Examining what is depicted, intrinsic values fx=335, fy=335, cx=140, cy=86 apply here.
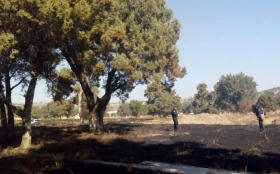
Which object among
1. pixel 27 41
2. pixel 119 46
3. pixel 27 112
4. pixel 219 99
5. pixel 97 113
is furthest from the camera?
pixel 219 99

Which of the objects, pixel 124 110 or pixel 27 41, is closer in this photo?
pixel 27 41

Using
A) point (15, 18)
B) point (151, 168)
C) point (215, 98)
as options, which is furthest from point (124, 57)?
point (215, 98)

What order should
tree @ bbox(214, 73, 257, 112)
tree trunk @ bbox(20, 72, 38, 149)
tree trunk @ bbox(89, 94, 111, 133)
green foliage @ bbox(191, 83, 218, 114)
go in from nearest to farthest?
1. tree trunk @ bbox(20, 72, 38, 149)
2. tree trunk @ bbox(89, 94, 111, 133)
3. green foliage @ bbox(191, 83, 218, 114)
4. tree @ bbox(214, 73, 257, 112)

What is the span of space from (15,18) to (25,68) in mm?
4883

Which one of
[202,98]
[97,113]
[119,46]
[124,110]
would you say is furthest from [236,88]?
[119,46]

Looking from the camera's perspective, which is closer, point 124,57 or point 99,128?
point 124,57

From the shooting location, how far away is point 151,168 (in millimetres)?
11711

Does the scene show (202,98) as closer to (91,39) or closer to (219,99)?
(219,99)

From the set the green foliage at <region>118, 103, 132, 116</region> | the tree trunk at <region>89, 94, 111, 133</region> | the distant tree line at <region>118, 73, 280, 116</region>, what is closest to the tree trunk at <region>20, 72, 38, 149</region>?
the tree trunk at <region>89, 94, 111, 133</region>

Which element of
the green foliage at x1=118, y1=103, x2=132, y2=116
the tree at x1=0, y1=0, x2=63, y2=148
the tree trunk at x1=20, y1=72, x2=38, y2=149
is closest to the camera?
the tree at x1=0, y1=0, x2=63, y2=148

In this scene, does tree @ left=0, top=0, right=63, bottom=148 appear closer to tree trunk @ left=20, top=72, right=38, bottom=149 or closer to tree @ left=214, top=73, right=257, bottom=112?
tree trunk @ left=20, top=72, right=38, bottom=149

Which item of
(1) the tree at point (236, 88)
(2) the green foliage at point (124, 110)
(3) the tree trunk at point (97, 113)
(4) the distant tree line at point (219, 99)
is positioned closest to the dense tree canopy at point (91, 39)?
(3) the tree trunk at point (97, 113)

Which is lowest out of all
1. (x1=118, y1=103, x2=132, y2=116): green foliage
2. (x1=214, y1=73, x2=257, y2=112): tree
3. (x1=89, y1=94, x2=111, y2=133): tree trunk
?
(x1=89, y1=94, x2=111, y2=133): tree trunk

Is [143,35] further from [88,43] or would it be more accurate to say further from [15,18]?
[15,18]
